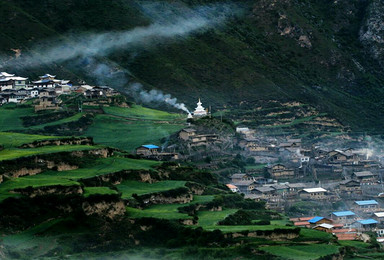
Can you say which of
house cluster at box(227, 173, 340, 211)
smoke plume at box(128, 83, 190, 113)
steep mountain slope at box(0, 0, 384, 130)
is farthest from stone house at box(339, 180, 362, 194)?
steep mountain slope at box(0, 0, 384, 130)

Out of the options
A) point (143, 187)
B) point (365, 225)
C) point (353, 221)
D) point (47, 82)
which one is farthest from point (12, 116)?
point (365, 225)

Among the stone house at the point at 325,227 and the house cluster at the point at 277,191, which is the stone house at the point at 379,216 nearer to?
the house cluster at the point at 277,191

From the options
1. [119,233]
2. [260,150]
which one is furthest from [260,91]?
[119,233]

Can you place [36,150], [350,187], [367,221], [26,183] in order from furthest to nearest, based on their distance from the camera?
[350,187] → [367,221] → [36,150] → [26,183]

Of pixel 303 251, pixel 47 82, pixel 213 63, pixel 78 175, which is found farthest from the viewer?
pixel 213 63

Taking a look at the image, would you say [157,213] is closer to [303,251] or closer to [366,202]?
[303,251]

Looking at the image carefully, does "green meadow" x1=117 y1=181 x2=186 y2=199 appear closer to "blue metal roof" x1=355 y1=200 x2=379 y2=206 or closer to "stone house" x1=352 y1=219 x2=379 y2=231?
"stone house" x1=352 y1=219 x2=379 y2=231

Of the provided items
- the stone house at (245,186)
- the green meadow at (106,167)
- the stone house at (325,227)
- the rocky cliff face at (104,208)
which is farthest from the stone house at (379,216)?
the rocky cliff face at (104,208)
